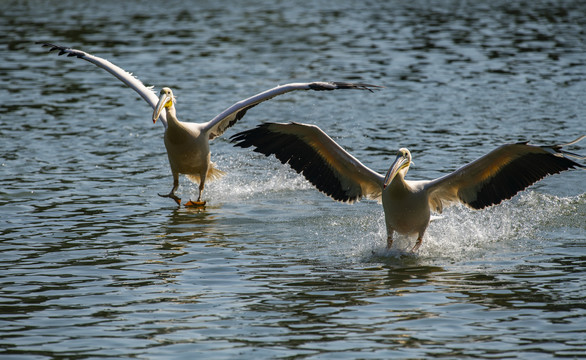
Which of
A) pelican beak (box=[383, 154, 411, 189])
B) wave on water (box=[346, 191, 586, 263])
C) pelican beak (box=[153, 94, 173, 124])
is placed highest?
pelican beak (box=[153, 94, 173, 124])

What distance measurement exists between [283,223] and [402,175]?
2.20 metres

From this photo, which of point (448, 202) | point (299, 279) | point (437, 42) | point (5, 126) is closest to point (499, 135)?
point (448, 202)

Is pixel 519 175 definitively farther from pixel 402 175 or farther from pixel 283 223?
pixel 283 223

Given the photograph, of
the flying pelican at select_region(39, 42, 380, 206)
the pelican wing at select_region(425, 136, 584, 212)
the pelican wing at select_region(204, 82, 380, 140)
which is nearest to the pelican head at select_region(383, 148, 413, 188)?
the pelican wing at select_region(425, 136, 584, 212)

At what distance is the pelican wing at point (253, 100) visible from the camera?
1095 cm

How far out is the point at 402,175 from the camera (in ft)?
31.5

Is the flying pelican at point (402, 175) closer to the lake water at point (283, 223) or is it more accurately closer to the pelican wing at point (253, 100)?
the lake water at point (283, 223)

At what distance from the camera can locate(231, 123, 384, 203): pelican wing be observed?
991cm

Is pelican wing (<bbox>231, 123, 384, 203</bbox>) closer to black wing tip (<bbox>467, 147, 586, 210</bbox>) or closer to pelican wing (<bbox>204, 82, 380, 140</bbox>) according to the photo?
pelican wing (<bbox>204, 82, 380, 140</bbox>)

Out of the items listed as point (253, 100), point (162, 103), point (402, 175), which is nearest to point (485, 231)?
point (402, 175)

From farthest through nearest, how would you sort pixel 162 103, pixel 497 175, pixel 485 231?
pixel 162 103 < pixel 485 231 < pixel 497 175

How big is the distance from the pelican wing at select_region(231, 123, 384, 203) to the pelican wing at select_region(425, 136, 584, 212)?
2.45 ft

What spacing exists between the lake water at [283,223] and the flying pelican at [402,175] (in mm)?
477

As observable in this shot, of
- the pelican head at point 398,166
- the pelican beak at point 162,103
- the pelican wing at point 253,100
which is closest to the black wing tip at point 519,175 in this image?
the pelican head at point 398,166
